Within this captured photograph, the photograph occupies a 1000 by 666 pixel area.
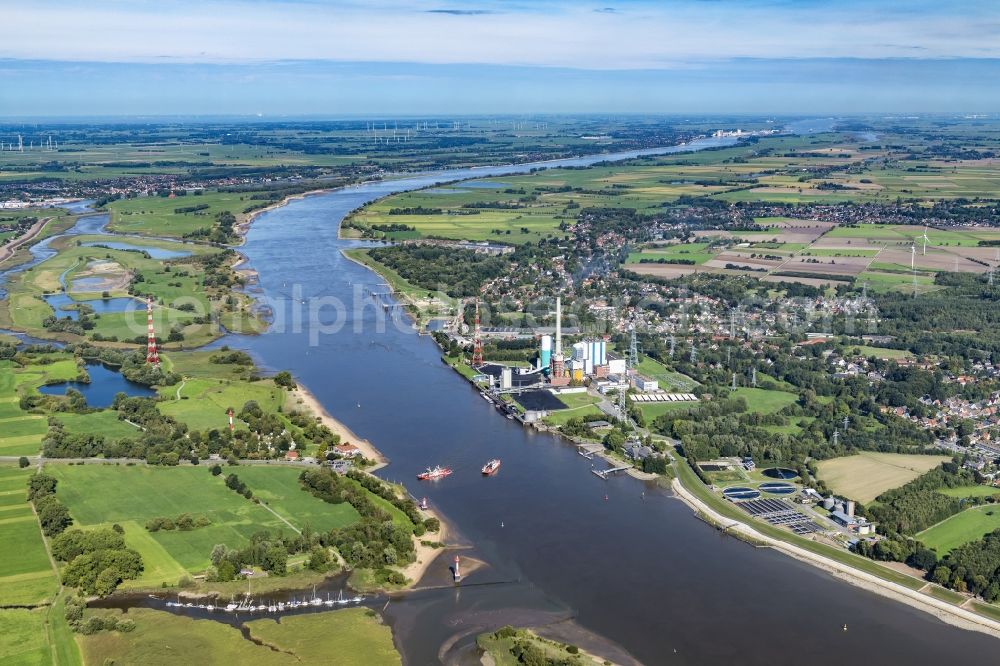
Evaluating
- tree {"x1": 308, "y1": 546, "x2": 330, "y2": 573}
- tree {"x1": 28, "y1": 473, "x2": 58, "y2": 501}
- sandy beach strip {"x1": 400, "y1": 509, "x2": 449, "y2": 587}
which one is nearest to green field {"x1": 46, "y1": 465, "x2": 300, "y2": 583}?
tree {"x1": 28, "y1": 473, "x2": 58, "y2": 501}

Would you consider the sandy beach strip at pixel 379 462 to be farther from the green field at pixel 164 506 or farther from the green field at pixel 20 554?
the green field at pixel 20 554

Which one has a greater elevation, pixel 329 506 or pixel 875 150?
pixel 875 150

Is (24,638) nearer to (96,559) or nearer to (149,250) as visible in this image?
(96,559)

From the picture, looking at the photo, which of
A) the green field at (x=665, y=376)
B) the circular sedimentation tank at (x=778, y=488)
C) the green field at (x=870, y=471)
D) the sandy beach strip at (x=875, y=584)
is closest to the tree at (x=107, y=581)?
the sandy beach strip at (x=875, y=584)

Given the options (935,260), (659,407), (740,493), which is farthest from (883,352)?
(935,260)

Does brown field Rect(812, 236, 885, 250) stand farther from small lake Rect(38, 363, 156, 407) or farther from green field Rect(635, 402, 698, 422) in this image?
small lake Rect(38, 363, 156, 407)

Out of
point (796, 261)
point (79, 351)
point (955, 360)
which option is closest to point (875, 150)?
point (796, 261)

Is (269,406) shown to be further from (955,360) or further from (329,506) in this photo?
(955,360)
